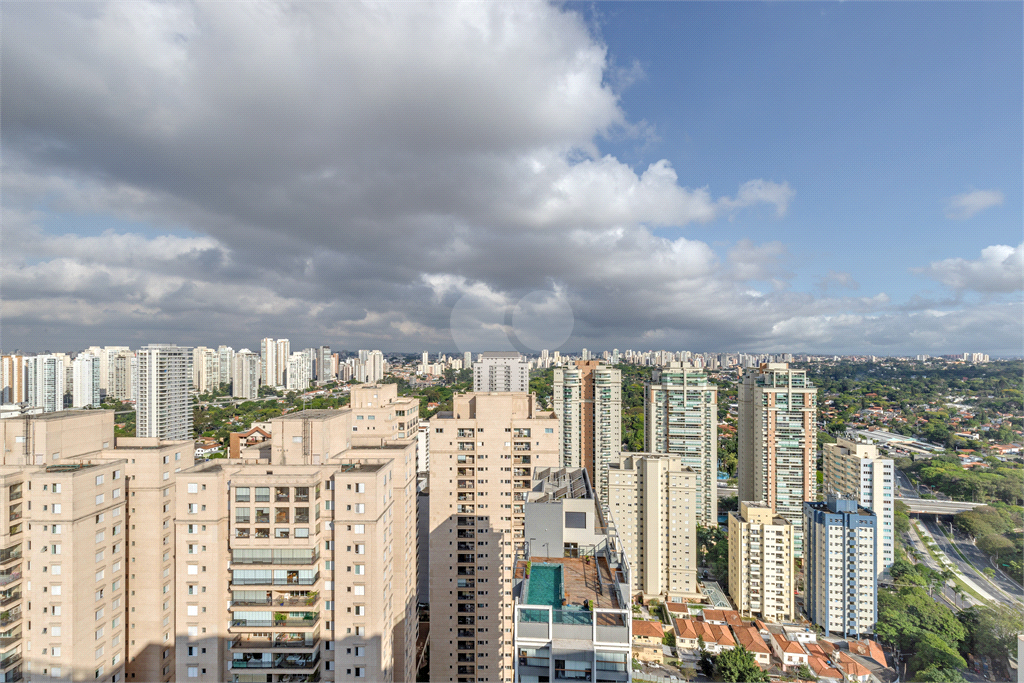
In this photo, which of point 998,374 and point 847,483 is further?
point 998,374

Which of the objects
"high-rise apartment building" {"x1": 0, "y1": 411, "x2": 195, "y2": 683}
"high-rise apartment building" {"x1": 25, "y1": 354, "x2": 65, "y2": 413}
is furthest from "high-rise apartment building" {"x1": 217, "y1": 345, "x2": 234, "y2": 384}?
"high-rise apartment building" {"x1": 0, "y1": 411, "x2": 195, "y2": 683}

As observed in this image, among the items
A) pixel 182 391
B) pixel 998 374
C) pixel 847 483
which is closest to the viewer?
pixel 847 483

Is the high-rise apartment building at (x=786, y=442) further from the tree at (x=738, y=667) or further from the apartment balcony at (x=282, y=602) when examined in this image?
the apartment balcony at (x=282, y=602)

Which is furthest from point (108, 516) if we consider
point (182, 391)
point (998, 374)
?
point (998, 374)

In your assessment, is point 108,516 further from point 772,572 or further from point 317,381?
point 317,381

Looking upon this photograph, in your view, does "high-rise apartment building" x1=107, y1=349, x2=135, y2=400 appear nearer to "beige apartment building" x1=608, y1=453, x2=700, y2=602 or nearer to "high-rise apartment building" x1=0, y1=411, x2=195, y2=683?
"high-rise apartment building" x1=0, y1=411, x2=195, y2=683

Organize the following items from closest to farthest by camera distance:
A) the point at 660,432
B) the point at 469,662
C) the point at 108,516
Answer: the point at 108,516, the point at 469,662, the point at 660,432

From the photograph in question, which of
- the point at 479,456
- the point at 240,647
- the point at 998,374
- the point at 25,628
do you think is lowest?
the point at 240,647
